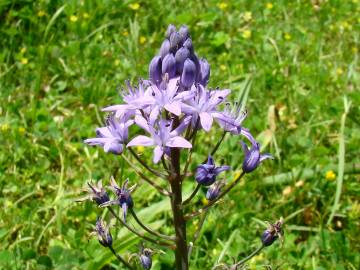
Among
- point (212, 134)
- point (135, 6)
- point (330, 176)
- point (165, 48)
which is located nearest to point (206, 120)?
point (165, 48)

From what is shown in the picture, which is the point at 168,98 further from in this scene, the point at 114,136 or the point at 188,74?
the point at 114,136

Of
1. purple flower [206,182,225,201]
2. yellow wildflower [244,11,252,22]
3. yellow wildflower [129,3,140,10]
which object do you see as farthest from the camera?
yellow wildflower [244,11,252,22]

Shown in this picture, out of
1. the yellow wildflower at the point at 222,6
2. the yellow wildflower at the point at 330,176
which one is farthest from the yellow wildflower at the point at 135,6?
the yellow wildflower at the point at 330,176

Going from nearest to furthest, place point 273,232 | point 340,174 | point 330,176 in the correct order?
point 273,232, point 340,174, point 330,176

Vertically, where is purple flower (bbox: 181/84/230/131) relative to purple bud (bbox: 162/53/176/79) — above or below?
below

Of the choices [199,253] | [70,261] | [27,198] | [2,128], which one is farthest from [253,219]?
[2,128]

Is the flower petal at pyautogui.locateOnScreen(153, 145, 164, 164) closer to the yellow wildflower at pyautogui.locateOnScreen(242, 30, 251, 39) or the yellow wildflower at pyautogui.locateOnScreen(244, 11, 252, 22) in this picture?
the yellow wildflower at pyautogui.locateOnScreen(242, 30, 251, 39)

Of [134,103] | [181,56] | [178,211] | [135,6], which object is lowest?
[135,6]

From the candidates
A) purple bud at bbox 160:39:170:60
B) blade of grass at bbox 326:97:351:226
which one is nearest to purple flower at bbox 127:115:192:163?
purple bud at bbox 160:39:170:60
